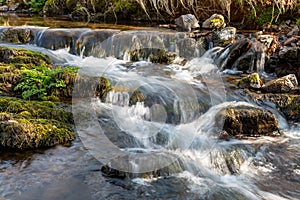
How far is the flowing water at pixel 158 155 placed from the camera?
12.7 feet

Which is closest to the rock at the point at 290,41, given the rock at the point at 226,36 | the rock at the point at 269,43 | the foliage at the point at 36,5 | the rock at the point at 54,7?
the rock at the point at 269,43

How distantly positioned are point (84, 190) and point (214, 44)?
27.7 ft

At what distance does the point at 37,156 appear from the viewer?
14.4 ft

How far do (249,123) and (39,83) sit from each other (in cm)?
423

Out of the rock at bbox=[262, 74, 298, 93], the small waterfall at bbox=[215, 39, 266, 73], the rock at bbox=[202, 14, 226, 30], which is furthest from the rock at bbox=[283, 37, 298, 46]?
the rock at bbox=[202, 14, 226, 30]

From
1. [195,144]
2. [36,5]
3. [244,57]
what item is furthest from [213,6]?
[36,5]

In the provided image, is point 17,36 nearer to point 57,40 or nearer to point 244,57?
point 57,40

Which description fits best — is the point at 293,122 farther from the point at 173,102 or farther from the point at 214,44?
the point at 214,44

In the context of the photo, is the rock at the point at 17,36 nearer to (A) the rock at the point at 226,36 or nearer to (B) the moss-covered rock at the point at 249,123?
(A) the rock at the point at 226,36

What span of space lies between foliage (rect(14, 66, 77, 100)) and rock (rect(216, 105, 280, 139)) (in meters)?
3.44

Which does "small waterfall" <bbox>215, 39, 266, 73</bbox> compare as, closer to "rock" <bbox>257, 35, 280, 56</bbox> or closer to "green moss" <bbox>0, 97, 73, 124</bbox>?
"rock" <bbox>257, 35, 280, 56</bbox>

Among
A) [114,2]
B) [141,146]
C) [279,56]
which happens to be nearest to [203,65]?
[279,56]

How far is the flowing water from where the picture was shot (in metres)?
3.87

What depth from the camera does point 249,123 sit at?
5.76 metres
